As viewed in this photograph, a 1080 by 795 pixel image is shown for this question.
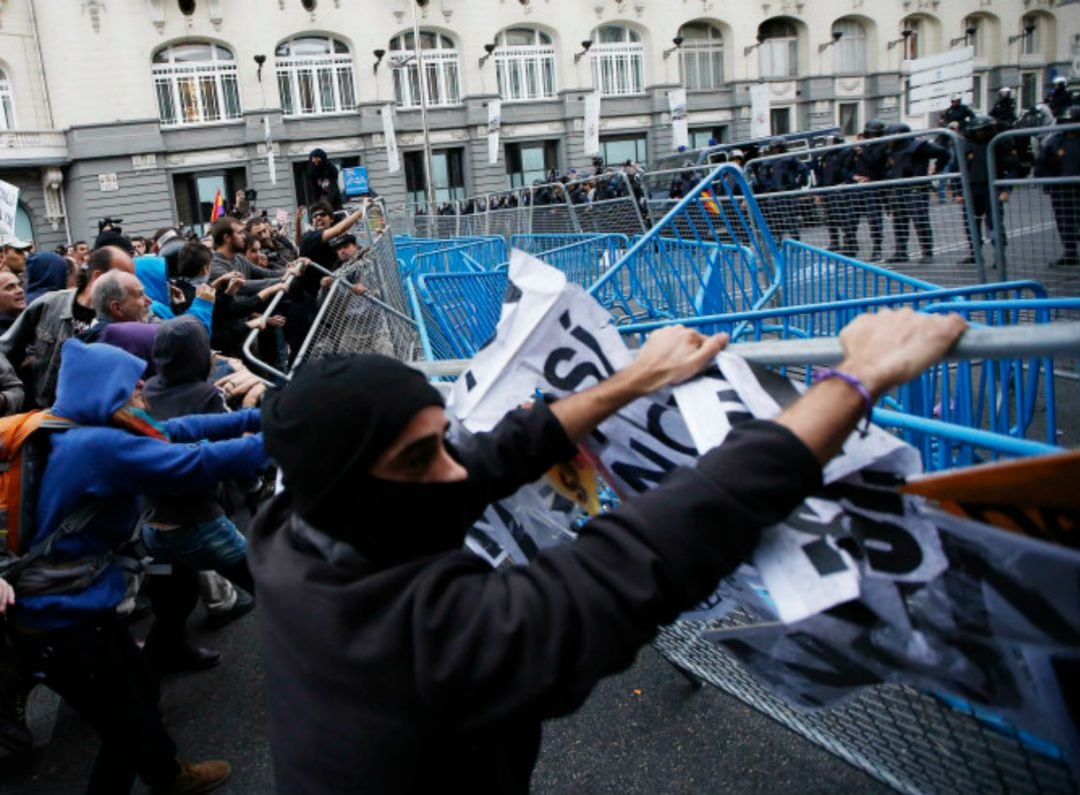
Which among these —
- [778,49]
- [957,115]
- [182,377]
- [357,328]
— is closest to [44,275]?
[357,328]

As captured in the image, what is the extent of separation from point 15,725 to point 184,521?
928 mm

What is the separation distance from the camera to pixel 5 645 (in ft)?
9.29

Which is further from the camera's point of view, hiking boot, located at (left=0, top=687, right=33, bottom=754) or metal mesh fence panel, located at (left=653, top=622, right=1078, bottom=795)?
hiking boot, located at (left=0, top=687, right=33, bottom=754)

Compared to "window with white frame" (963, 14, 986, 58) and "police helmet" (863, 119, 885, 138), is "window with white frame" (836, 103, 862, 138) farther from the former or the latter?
"police helmet" (863, 119, 885, 138)

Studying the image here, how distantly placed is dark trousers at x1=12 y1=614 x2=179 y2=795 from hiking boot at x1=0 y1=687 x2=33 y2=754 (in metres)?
0.65

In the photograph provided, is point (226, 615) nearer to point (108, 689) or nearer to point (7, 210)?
point (108, 689)

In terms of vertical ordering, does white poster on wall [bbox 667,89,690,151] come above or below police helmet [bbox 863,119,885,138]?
above

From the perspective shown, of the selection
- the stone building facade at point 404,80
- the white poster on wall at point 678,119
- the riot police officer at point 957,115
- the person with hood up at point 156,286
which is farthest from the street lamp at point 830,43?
the person with hood up at point 156,286

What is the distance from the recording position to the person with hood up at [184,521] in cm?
344

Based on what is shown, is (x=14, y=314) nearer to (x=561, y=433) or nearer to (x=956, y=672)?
(x=561, y=433)

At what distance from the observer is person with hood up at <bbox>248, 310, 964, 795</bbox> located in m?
1.19

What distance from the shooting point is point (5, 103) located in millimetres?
29766

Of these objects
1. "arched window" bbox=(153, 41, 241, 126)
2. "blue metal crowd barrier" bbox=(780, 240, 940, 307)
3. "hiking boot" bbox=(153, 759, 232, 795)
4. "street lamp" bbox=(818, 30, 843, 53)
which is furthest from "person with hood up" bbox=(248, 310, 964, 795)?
"street lamp" bbox=(818, 30, 843, 53)

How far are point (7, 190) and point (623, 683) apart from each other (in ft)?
24.2
